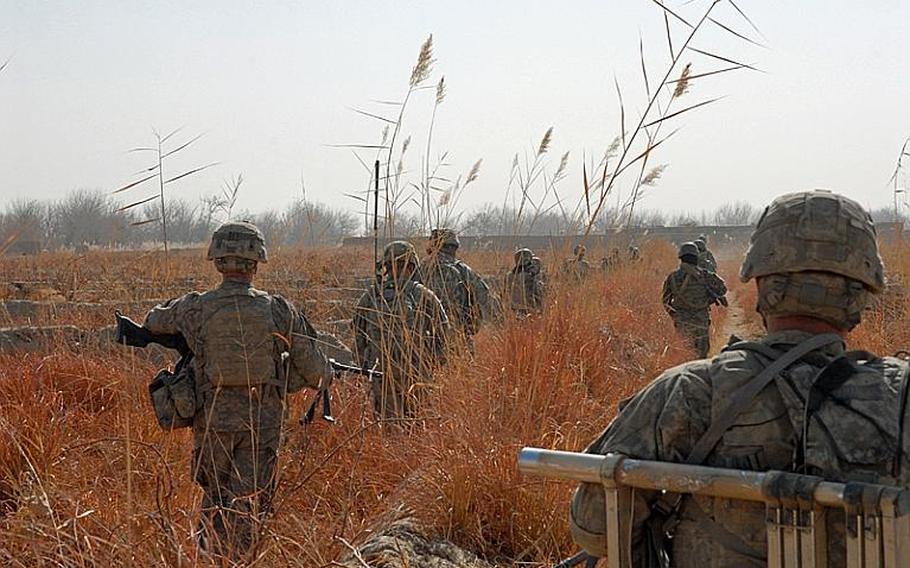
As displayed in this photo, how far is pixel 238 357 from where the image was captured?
14.6 ft

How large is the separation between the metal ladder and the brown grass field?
730 millimetres

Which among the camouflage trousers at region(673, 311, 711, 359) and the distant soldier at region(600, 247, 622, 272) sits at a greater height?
the distant soldier at region(600, 247, 622, 272)

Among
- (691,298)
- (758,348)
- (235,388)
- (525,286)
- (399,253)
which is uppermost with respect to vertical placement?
(399,253)

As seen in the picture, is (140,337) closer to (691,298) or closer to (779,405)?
(779,405)

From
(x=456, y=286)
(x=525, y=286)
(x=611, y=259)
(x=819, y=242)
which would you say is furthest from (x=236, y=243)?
(x=525, y=286)

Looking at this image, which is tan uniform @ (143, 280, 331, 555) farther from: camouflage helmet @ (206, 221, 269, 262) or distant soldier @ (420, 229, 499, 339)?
distant soldier @ (420, 229, 499, 339)

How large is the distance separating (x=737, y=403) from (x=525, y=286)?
630 cm

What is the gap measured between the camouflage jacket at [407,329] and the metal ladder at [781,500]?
8.30 feet

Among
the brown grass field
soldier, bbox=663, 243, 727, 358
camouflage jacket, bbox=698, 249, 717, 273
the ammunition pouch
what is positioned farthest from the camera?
camouflage jacket, bbox=698, 249, 717, 273

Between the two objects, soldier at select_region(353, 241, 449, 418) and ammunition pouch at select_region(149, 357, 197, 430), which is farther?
soldier at select_region(353, 241, 449, 418)

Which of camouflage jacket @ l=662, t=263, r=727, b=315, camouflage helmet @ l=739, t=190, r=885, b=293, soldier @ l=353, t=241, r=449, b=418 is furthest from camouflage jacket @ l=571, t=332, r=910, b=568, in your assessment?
camouflage jacket @ l=662, t=263, r=727, b=315

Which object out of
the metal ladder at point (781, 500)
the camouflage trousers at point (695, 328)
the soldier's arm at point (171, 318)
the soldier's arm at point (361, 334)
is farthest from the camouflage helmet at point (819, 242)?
the camouflage trousers at point (695, 328)

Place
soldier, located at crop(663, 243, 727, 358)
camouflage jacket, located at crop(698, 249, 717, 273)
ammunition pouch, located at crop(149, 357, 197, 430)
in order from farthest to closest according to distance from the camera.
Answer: camouflage jacket, located at crop(698, 249, 717, 273)
soldier, located at crop(663, 243, 727, 358)
ammunition pouch, located at crop(149, 357, 197, 430)

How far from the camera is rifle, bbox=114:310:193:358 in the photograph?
427cm
